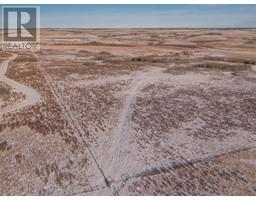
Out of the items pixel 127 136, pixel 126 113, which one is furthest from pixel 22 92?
pixel 127 136

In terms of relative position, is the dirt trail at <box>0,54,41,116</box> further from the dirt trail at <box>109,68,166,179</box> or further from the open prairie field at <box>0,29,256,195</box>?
the dirt trail at <box>109,68,166,179</box>

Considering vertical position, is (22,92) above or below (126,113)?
above

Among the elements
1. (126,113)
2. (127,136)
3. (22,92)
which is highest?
(22,92)

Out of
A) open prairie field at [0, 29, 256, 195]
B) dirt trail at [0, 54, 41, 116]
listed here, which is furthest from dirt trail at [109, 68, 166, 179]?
dirt trail at [0, 54, 41, 116]

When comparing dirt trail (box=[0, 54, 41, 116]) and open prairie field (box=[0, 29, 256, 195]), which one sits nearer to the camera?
open prairie field (box=[0, 29, 256, 195])

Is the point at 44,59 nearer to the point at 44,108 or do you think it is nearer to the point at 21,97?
the point at 21,97

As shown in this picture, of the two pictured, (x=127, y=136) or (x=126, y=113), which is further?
(x=126, y=113)

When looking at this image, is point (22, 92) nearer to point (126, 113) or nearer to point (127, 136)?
point (126, 113)

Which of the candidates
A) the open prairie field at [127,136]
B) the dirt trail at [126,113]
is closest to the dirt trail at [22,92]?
the open prairie field at [127,136]
